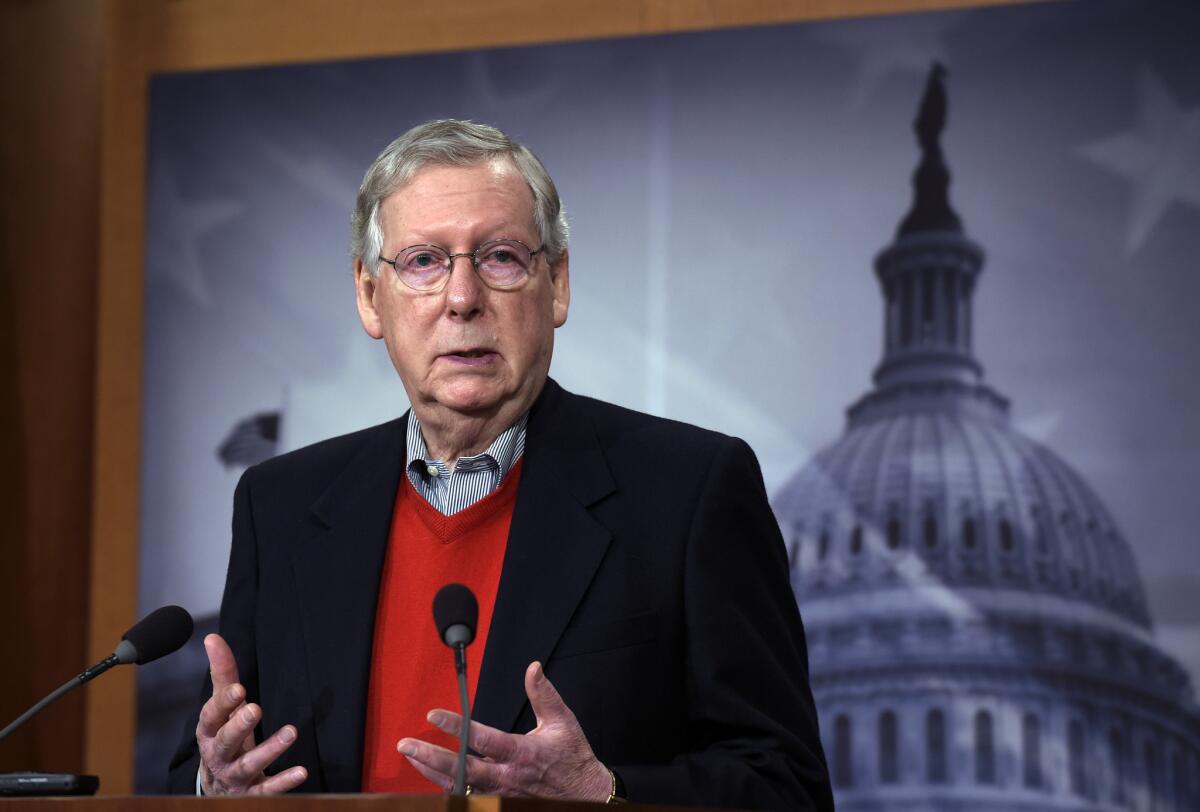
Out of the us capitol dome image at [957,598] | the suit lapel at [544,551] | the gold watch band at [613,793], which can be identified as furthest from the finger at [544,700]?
the us capitol dome image at [957,598]

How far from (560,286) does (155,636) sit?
2.71 feet

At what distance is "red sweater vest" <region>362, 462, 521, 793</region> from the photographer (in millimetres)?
2111

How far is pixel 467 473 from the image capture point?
2.30 meters

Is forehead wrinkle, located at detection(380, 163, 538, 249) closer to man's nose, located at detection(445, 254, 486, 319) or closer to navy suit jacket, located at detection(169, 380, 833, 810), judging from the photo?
man's nose, located at detection(445, 254, 486, 319)

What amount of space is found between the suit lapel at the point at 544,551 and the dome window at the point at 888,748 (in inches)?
73.6

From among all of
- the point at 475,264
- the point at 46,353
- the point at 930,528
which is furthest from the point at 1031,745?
the point at 46,353

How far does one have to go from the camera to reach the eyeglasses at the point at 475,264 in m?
2.26

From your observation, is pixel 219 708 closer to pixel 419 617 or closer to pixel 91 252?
pixel 419 617

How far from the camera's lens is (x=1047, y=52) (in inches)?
157

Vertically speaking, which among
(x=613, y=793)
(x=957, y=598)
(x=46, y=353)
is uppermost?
(x=46, y=353)

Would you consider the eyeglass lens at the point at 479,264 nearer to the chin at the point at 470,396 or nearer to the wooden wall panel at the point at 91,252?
the chin at the point at 470,396

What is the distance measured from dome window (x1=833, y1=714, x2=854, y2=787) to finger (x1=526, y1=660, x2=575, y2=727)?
231cm

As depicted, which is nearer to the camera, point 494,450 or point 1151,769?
point 494,450

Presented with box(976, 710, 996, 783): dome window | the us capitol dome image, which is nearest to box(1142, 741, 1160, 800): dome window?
the us capitol dome image
